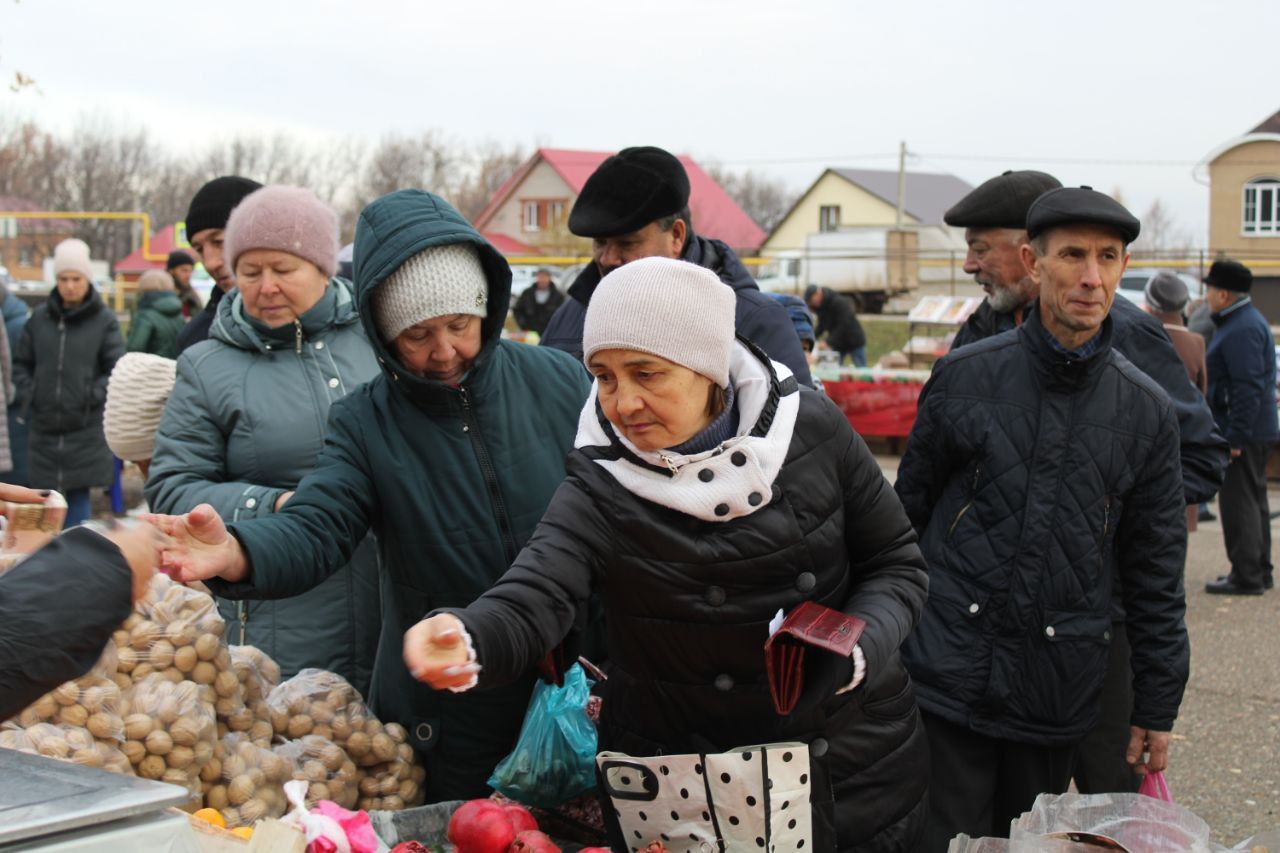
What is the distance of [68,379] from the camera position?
27.7ft

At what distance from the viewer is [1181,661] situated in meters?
3.07

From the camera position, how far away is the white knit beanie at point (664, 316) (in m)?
2.19

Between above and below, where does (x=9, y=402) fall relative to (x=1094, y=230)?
below

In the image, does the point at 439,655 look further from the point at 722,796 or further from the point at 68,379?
the point at 68,379

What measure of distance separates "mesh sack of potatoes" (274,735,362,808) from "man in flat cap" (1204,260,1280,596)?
6726 mm

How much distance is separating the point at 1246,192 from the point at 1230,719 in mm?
39038

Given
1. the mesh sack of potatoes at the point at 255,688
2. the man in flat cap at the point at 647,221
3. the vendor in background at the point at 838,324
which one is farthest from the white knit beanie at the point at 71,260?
the vendor in background at the point at 838,324

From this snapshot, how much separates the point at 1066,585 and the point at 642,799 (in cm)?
123

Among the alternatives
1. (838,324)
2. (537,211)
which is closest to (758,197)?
(537,211)

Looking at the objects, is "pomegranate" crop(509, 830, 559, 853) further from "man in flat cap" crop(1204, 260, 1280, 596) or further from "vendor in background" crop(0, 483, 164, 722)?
"man in flat cap" crop(1204, 260, 1280, 596)

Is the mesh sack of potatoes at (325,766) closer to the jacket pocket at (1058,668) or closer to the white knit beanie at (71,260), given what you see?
the jacket pocket at (1058,668)

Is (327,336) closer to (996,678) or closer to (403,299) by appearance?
(403,299)

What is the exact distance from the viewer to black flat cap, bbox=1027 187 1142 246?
122 inches

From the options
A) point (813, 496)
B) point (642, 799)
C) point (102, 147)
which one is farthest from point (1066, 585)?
point (102, 147)
